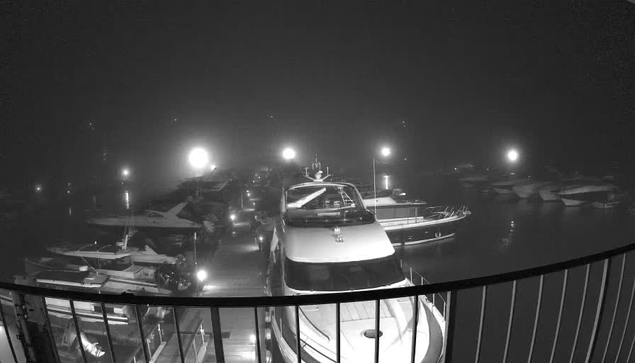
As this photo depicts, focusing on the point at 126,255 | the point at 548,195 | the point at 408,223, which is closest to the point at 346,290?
the point at 126,255

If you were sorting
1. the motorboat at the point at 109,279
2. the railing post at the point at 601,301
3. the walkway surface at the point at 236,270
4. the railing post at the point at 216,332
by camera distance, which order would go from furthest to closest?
the walkway surface at the point at 236,270, the motorboat at the point at 109,279, the railing post at the point at 601,301, the railing post at the point at 216,332

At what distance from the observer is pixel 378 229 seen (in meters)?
6.69

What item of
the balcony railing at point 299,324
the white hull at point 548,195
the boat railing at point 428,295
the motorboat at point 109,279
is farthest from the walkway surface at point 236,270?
the white hull at point 548,195

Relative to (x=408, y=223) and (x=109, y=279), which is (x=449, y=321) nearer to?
(x=109, y=279)

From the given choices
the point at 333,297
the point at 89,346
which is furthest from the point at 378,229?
the point at 89,346

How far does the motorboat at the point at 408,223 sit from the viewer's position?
1836 centimetres

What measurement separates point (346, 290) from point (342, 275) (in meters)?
0.28

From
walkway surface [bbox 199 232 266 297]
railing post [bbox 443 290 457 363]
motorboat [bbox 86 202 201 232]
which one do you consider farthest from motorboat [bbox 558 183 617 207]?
railing post [bbox 443 290 457 363]

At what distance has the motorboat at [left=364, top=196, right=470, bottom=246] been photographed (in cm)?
1836

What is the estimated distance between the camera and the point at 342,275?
226 inches

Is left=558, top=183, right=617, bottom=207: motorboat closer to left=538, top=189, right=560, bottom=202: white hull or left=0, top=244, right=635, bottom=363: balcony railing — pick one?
left=538, top=189, right=560, bottom=202: white hull

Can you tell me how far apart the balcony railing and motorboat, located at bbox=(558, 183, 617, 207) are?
19.7 metres

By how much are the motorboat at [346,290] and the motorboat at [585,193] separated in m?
40.3

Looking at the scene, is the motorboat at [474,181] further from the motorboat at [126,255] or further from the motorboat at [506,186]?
the motorboat at [126,255]
